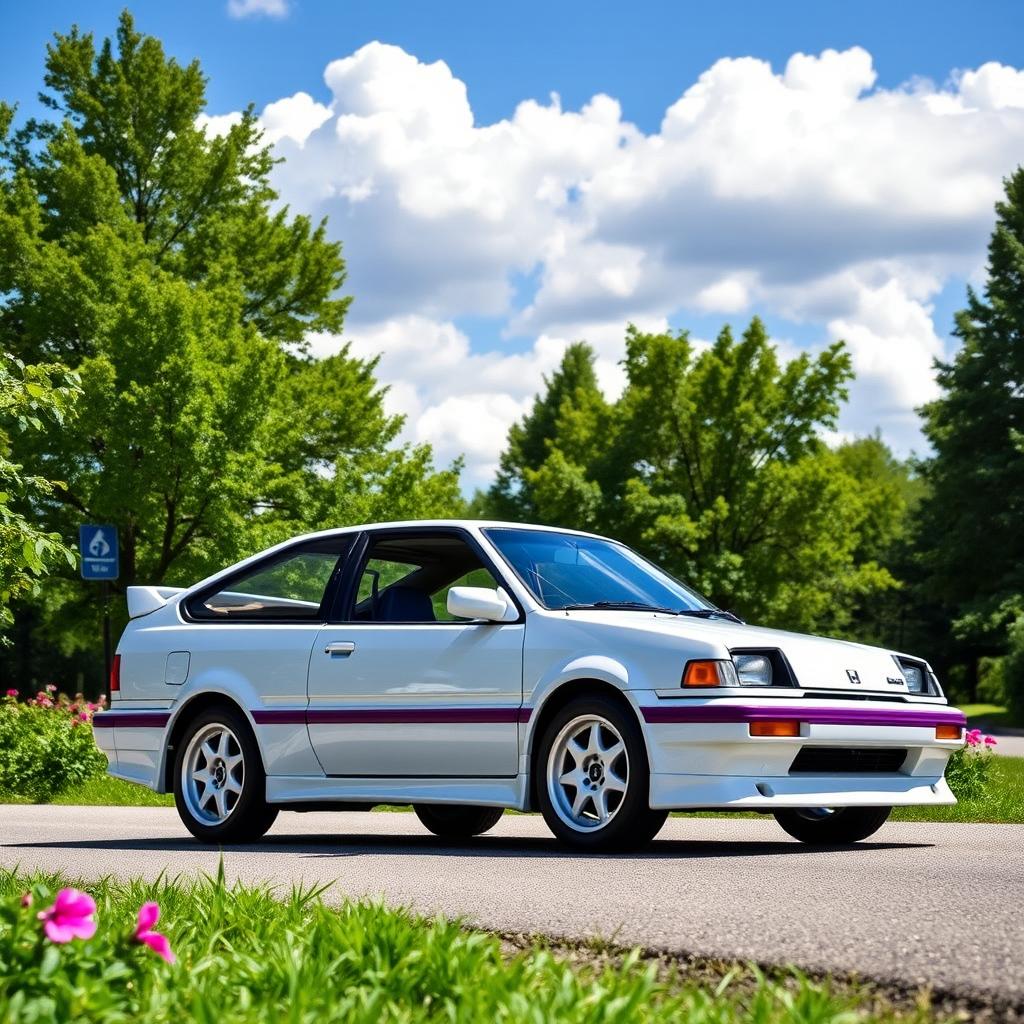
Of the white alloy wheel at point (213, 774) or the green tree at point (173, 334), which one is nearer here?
the white alloy wheel at point (213, 774)

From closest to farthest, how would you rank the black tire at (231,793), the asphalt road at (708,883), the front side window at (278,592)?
the asphalt road at (708,883)
the black tire at (231,793)
the front side window at (278,592)

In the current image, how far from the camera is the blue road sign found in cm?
1802

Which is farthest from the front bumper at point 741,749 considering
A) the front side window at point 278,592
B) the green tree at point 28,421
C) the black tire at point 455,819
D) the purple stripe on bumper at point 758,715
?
the green tree at point 28,421

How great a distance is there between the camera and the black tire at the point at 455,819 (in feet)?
32.6

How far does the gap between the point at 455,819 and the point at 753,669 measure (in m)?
2.92

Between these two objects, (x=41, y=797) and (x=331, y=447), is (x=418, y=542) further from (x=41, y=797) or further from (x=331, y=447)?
(x=331, y=447)

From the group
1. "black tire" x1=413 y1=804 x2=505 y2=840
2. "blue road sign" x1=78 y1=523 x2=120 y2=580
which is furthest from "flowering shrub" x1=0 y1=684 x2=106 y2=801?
"black tire" x1=413 y1=804 x2=505 y2=840

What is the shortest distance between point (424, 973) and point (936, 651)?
59.9 metres

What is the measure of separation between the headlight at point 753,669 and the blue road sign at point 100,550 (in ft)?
38.0

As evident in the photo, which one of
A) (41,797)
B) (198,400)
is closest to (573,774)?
(41,797)

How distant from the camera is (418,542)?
30.7ft

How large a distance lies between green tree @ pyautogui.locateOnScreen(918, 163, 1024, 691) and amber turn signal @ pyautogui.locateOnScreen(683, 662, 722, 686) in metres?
39.5

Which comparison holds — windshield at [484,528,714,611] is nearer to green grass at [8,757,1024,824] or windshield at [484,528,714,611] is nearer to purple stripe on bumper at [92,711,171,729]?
purple stripe on bumper at [92,711,171,729]

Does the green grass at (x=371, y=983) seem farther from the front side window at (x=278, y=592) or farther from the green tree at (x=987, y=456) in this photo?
the green tree at (x=987, y=456)
